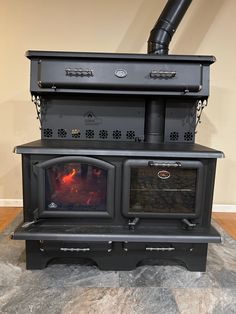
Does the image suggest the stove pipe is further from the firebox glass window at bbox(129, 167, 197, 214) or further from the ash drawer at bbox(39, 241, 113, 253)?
the ash drawer at bbox(39, 241, 113, 253)

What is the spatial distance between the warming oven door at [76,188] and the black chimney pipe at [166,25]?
851 millimetres

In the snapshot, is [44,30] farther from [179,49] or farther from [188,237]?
[188,237]

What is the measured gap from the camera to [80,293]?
43.1 inches

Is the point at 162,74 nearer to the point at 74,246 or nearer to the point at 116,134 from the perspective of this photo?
the point at 116,134

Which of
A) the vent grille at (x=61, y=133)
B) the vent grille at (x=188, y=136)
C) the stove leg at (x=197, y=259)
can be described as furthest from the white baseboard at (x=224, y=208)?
the vent grille at (x=61, y=133)

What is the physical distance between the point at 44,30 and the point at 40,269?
172cm

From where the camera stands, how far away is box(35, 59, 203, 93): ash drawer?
132 centimetres

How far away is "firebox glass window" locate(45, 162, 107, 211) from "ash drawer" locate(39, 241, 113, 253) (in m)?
0.17

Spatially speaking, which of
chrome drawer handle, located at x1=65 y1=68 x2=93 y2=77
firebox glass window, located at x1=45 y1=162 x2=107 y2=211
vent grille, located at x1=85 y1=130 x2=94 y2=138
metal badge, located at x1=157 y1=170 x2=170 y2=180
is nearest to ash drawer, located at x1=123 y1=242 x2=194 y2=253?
firebox glass window, located at x1=45 y1=162 x2=107 y2=211

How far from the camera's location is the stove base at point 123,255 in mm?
1244

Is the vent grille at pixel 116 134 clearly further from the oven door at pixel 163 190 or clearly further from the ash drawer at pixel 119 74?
the oven door at pixel 163 190

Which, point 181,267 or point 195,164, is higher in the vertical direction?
point 195,164

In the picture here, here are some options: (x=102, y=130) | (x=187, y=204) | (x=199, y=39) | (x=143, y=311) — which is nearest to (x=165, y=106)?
(x=102, y=130)

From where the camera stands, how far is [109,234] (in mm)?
1174
